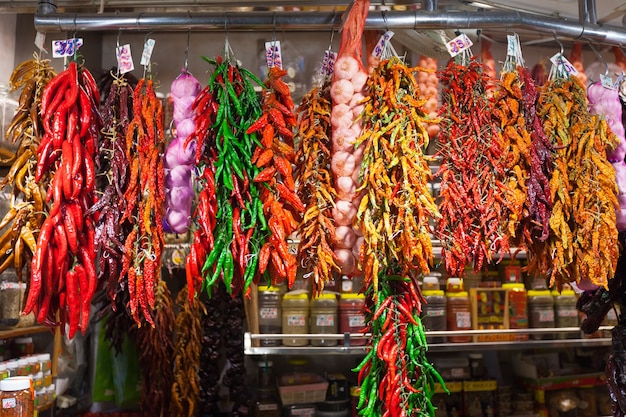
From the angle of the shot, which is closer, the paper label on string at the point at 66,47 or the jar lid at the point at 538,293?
the paper label on string at the point at 66,47

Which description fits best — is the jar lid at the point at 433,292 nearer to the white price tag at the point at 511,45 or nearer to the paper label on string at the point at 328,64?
the white price tag at the point at 511,45

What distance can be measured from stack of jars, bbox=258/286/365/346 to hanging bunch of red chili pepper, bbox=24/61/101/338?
7.04 ft

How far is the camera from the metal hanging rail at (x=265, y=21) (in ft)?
9.19

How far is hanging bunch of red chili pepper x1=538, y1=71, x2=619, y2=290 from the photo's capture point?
2.77m

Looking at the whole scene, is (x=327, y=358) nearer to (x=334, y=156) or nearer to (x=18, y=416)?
(x=18, y=416)

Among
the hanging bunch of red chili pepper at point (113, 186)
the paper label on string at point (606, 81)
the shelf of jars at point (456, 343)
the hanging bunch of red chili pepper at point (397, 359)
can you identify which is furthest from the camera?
the shelf of jars at point (456, 343)

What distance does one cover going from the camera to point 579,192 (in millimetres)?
2816

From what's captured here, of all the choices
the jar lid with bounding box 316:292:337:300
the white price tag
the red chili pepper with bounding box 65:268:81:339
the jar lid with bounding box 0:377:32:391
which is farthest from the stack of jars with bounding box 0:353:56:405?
the white price tag

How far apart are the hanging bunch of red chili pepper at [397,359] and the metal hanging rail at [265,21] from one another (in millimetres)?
1224

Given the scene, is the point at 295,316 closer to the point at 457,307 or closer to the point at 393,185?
the point at 457,307

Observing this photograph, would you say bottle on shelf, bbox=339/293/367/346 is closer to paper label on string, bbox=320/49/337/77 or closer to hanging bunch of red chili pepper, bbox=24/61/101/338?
paper label on string, bbox=320/49/337/77

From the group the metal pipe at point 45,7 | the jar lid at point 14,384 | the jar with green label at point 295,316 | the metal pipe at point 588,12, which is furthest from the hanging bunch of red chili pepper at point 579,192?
the jar lid at point 14,384

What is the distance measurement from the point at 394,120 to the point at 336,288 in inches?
97.7

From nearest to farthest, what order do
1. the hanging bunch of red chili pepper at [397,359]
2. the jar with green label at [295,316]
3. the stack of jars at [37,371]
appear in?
1. the hanging bunch of red chili pepper at [397,359]
2. the stack of jars at [37,371]
3. the jar with green label at [295,316]
